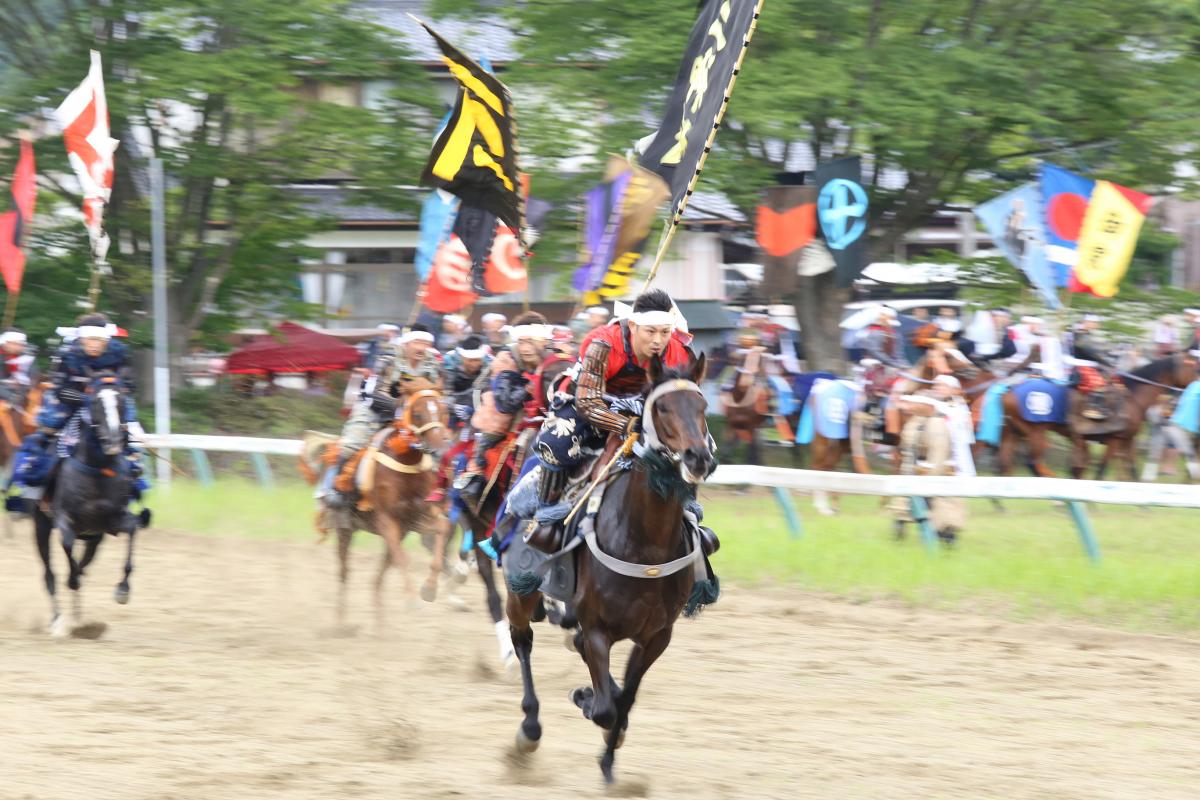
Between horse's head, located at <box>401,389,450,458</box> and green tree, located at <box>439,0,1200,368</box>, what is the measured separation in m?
12.1

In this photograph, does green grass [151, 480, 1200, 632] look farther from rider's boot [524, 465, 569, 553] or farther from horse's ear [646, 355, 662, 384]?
horse's ear [646, 355, 662, 384]

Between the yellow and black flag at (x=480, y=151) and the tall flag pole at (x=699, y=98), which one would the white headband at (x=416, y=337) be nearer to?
the yellow and black flag at (x=480, y=151)

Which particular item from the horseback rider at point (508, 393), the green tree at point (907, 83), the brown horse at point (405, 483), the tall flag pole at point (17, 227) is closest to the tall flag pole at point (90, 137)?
the tall flag pole at point (17, 227)

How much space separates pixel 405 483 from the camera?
13172 mm

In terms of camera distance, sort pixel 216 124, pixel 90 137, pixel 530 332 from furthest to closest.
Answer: pixel 216 124 → pixel 90 137 → pixel 530 332

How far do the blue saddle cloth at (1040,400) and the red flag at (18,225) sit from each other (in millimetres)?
13639

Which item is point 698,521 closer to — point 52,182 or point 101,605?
point 101,605

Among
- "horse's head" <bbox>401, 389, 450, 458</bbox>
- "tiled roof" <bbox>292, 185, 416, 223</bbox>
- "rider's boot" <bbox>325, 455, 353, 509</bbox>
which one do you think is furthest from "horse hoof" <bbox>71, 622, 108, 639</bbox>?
"tiled roof" <bbox>292, 185, 416, 223</bbox>

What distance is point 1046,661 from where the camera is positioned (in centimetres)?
1077

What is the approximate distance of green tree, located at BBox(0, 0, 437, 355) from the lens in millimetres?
26391

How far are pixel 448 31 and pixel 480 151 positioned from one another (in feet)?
81.6

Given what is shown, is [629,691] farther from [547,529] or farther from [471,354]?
[471,354]

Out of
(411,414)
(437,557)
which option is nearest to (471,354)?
(411,414)

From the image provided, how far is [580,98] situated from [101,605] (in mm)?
13977
